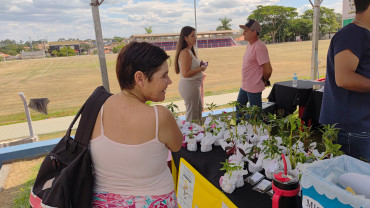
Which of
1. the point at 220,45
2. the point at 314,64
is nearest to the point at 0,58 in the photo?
the point at 220,45

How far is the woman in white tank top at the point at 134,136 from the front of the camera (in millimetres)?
874

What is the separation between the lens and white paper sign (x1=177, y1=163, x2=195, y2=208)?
152cm

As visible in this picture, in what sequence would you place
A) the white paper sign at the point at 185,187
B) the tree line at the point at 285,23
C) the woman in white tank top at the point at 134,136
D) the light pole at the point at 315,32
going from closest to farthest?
1. the woman in white tank top at the point at 134,136
2. the white paper sign at the point at 185,187
3. the light pole at the point at 315,32
4. the tree line at the point at 285,23

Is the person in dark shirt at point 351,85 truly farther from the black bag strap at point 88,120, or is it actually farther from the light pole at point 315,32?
the light pole at point 315,32

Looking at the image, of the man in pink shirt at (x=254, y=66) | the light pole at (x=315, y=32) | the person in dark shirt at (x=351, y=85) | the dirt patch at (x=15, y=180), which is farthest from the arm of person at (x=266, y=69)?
the dirt patch at (x=15, y=180)

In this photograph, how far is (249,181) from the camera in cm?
122

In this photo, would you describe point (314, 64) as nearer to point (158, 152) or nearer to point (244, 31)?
point (244, 31)

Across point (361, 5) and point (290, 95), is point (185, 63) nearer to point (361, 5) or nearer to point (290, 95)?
point (361, 5)

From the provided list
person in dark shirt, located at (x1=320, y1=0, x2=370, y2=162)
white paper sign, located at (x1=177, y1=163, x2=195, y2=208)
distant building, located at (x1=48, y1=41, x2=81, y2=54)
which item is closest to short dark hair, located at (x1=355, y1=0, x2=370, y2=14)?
person in dark shirt, located at (x1=320, y1=0, x2=370, y2=162)

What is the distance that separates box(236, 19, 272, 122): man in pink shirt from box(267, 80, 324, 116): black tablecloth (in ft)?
3.69

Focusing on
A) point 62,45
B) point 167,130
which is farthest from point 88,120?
point 62,45

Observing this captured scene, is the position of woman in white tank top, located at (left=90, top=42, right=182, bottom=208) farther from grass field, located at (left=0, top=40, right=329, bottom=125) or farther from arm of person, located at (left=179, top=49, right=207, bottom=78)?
arm of person, located at (left=179, top=49, right=207, bottom=78)

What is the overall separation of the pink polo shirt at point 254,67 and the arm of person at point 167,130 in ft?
6.99

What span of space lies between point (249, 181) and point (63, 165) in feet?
2.73
